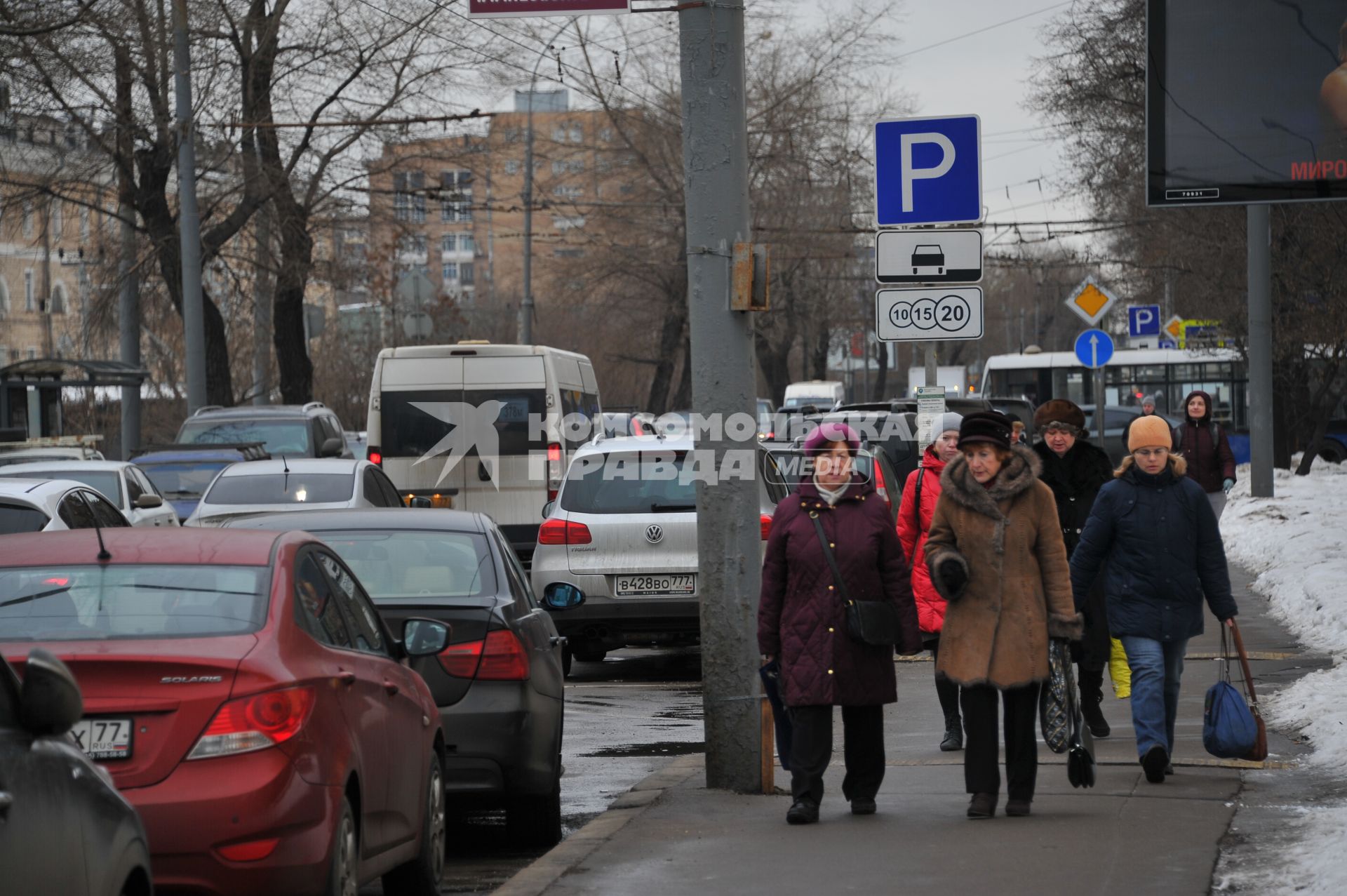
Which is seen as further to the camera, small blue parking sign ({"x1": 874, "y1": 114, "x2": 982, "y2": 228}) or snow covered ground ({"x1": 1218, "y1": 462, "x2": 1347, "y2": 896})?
small blue parking sign ({"x1": 874, "y1": 114, "x2": 982, "y2": 228})

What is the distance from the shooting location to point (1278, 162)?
17750 mm

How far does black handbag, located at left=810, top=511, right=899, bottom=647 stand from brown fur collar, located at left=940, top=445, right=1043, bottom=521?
537 millimetres

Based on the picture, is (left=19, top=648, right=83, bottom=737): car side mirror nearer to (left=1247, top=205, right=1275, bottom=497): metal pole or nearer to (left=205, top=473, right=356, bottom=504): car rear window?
(left=205, top=473, right=356, bottom=504): car rear window

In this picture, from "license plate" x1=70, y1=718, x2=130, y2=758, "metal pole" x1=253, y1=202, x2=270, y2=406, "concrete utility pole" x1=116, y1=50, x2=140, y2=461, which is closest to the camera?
"license plate" x1=70, y1=718, x2=130, y2=758

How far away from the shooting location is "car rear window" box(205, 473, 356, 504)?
16.0 metres

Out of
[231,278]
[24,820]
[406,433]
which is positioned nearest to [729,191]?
[24,820]

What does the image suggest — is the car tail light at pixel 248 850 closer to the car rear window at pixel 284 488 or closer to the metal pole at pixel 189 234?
the car rear window at pixel 284 488

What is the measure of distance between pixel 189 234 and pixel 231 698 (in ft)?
77.7

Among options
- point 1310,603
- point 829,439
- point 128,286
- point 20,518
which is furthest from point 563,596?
point 128,286

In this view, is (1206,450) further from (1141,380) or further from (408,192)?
(1141,380)

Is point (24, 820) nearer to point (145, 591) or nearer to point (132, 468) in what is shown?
point (145, 591)

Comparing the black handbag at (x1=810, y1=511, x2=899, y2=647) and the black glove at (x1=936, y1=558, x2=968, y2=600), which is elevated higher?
the black glove at (x1=936, y1=558, x2=968, y2=600)

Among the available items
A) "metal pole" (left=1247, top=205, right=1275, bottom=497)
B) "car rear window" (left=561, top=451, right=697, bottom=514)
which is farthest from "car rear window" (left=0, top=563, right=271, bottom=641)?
"metal pole" (left=1247, top=205, right=1275, bottom=497)

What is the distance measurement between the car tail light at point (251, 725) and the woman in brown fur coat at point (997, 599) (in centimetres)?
323
